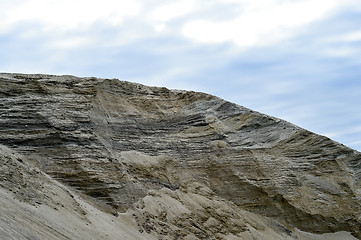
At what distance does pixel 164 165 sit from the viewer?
20406 mm

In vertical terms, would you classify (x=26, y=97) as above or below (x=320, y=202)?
below

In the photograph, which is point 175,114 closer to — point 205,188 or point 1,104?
point 205,188

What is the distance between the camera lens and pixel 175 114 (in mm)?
23000

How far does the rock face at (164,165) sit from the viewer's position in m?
16.7

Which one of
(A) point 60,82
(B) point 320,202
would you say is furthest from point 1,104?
(B) point 320,202

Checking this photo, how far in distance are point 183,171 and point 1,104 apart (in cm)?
673

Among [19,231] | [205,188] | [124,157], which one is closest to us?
[19,231]

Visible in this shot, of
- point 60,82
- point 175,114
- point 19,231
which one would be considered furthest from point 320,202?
point 19,231

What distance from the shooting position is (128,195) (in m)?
17.8

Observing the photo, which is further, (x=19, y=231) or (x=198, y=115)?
(x=198, y=115)

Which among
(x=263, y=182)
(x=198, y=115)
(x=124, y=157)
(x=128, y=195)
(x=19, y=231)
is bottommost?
(x=19, y=231)

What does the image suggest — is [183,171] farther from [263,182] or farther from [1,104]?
[1,104]

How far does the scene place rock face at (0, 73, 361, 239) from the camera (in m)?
16.7

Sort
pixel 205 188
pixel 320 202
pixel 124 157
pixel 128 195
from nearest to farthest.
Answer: pixel 128 195
pixel 124 157
pixel 205 188
pixel 320 202
